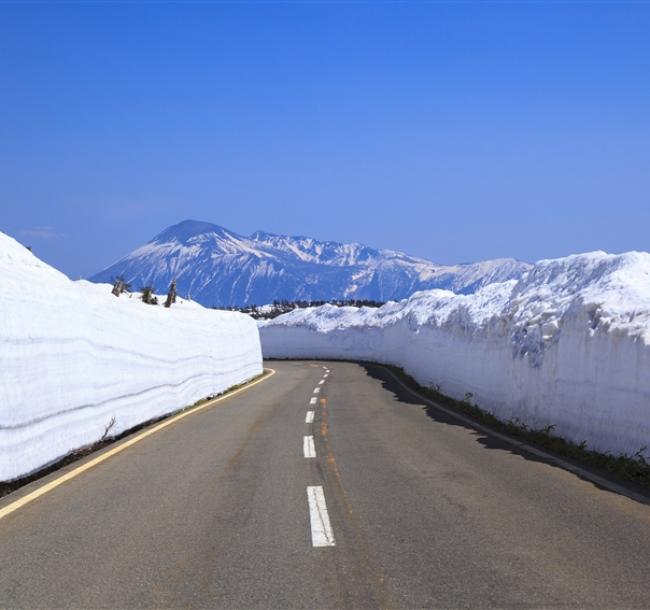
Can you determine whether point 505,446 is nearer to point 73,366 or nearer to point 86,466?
point 86,466

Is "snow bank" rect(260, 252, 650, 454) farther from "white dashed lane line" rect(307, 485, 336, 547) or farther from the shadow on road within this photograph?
"white dashed lane line" rect(307, 485, 336, 547)

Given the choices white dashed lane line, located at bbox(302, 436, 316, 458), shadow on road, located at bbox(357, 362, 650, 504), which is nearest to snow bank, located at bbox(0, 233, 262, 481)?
white dashed lane line, located at bbox(302, 436, 316, 458)

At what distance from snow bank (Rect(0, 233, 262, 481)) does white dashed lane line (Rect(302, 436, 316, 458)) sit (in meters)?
3.06

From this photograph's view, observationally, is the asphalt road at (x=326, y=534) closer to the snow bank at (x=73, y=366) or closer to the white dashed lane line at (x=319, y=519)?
the white dashed lane line at (x=319, y=519)

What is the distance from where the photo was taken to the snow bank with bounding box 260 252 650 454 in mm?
9172

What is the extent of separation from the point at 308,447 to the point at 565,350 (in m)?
4.40

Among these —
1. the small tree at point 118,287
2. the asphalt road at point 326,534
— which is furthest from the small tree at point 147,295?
the asphalt road at point 326,534

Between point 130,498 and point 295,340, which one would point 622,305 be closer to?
point 130,498

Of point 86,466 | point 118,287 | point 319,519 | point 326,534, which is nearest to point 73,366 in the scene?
point 86,466

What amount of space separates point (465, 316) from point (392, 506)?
13.5 meters

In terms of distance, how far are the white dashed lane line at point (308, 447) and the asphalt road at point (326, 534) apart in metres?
0.09

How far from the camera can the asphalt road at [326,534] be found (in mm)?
4359

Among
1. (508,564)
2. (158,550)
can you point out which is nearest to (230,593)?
(158,550)

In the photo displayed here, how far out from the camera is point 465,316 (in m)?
19.6
